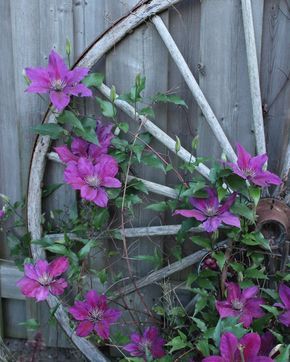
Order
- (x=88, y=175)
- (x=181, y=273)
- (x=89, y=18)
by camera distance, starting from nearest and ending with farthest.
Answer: (x=88, y=175)
(x=89, y=18)
(x=181, y=273)

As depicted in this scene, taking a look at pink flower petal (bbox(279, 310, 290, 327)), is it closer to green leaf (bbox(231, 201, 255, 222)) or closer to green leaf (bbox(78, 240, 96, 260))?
green leaf (bbox(231, 201, 255, 222))

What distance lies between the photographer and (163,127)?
201 cm

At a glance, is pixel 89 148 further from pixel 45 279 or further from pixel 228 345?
pixel 228 345

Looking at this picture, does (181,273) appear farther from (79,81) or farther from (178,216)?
(79,81)

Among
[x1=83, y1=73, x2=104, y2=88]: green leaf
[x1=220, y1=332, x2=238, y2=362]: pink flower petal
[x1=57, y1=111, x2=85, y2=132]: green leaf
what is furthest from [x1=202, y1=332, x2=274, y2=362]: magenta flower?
[x1=83, y1=73, x2=104, y2=88]: green leaf

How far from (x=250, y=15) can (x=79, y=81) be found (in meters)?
0.59

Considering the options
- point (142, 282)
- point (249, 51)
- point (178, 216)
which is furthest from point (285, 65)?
point (142, 282)

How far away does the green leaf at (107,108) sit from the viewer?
1.87 metres

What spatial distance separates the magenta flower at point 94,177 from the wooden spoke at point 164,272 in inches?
16.5

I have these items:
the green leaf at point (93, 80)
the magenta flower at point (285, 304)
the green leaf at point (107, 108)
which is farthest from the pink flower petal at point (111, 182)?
the magenta flower at point (285, 304)

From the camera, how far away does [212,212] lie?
1688 millimetres

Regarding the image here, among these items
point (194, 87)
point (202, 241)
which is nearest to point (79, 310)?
point (202, 241)

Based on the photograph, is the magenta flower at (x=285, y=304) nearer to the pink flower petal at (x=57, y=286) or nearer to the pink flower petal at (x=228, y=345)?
the pink flower petal at (x=228, y=345)

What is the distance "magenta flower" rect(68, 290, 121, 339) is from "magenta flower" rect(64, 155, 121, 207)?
342 mm
